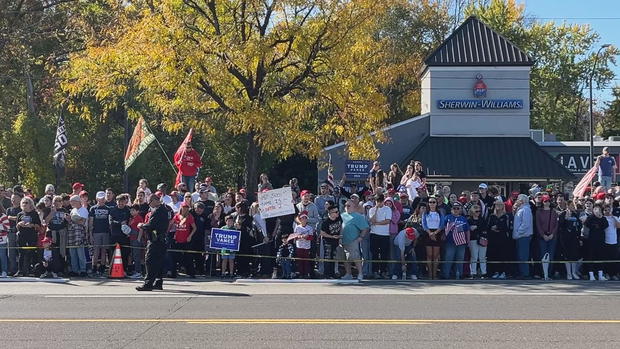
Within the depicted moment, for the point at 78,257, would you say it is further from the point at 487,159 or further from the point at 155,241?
the point at 487,159

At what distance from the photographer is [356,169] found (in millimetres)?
28906

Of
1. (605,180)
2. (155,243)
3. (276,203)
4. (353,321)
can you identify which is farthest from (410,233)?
(605,180)

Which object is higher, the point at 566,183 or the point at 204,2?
the point at 204,2

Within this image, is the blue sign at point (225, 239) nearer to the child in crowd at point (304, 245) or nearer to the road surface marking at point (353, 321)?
the child in crowd at point (304, 245)

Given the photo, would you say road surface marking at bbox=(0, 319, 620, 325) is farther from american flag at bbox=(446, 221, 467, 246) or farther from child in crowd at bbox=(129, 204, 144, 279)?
child in crowd at bbox=(129, 204, 144, 279)

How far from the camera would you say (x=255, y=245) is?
16.7 m

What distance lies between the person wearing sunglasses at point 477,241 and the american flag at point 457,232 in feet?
0.93

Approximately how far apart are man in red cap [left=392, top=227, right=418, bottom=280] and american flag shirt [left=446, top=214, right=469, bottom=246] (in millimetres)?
723

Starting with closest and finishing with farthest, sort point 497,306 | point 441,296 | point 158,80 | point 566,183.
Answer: point 497,306, point 441,296, point 158,80, point 566,183

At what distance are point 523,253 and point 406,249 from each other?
2542 millimetres

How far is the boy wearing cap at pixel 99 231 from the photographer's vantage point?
55.3ft

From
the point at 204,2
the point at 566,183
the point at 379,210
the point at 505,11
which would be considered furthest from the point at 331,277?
the point at 505,11

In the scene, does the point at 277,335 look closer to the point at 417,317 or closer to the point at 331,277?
the point at 417,317

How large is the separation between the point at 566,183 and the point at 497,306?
2077 centimetres
